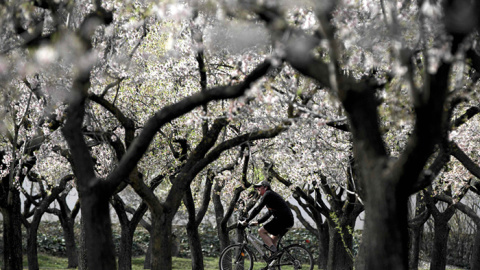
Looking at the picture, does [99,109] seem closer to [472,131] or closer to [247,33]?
[247,33]

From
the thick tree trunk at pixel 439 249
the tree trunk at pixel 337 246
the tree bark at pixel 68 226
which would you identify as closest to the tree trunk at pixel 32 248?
the tree bark at pixel 68 226

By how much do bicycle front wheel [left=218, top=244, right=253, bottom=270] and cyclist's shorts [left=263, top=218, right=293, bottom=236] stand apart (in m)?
0.71

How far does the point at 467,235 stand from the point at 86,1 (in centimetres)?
2437

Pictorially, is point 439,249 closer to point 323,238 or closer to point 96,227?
point 323,238

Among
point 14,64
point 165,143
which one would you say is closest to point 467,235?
point 165,143

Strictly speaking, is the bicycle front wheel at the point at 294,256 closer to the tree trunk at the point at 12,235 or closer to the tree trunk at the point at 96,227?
the tree trunk at the point at 96,227

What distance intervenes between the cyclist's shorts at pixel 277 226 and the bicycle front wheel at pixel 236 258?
28.1 inches

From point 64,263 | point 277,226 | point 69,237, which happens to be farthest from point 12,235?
point 64,263

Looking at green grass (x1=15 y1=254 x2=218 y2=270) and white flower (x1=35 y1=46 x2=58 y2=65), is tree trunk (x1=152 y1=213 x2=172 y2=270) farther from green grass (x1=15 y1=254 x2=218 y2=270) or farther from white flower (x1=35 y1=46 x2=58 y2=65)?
green grass (x1=15 y1=254 x2=218 y2=270)

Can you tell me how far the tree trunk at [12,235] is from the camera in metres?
14.9

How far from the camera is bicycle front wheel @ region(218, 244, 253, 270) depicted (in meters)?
12.6

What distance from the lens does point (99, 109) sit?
14.9 meters

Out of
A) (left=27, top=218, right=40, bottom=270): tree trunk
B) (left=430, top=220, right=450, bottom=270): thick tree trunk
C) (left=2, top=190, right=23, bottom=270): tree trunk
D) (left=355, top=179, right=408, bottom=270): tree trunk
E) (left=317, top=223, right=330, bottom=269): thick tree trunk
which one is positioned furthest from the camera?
(left=317, top=223, right=330, bottom=269): thick tree trunk

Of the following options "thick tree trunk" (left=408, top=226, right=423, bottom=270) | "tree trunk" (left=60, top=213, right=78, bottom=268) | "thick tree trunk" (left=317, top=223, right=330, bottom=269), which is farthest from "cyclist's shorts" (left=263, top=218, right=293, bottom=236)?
"tree trunk" (left=60, top=213, right=78, bottom=268)
